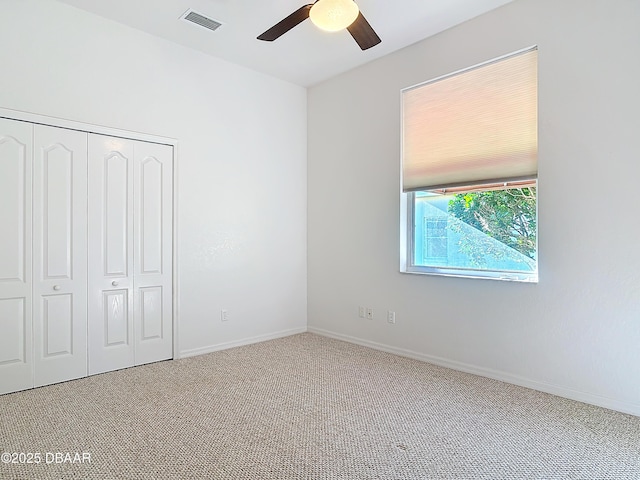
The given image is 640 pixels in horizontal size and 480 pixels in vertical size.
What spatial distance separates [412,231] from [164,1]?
3.03 m

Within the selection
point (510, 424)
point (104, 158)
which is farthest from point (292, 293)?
point (510, 424)

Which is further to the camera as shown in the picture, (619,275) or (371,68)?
(371,68)

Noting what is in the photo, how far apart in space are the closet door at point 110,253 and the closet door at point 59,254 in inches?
2.8

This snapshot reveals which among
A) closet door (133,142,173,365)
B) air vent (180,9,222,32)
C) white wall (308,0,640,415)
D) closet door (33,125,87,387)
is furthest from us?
closet door (133,142,173,365)

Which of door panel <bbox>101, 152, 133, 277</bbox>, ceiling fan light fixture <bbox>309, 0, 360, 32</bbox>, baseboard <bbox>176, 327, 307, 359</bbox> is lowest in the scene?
baseboard <bbox>176, 327, 307, 359</bbox>

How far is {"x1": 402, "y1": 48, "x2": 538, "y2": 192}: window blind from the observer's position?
322cm

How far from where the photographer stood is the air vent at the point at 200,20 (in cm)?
339

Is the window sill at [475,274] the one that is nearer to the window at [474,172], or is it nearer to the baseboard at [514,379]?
the window at [474,172]

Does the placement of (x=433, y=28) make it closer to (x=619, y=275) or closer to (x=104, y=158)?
(x=619, y=275)

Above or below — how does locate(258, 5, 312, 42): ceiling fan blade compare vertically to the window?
above

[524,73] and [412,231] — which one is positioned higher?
[524,73]

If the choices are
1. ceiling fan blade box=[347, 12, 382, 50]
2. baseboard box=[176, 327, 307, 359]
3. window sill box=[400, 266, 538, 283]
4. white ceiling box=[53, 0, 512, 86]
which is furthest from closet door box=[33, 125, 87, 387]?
window sill box=[400, 266, 538, 283]

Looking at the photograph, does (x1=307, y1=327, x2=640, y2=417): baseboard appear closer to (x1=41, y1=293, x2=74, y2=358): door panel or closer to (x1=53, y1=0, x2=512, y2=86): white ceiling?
(x1=41, y1=293, x2=74, y2=358): door panel

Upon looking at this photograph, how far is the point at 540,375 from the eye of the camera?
10.1 feet
